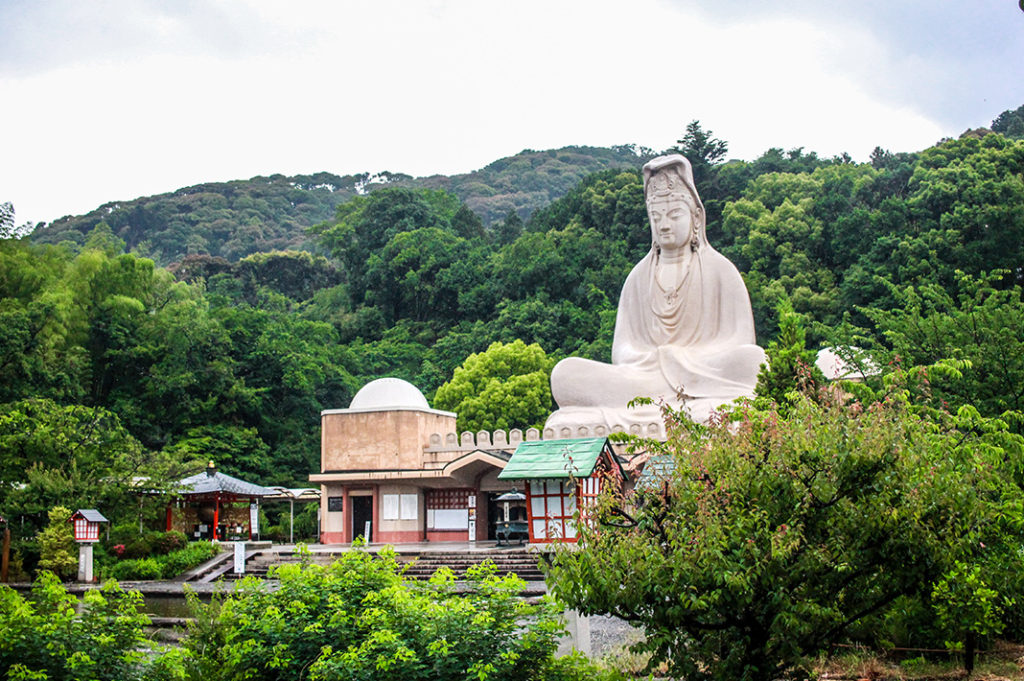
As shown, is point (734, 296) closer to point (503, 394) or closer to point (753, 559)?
point (503, 394)

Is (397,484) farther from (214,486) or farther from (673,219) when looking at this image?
(673,219)

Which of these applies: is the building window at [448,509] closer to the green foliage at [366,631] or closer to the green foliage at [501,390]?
the green foliage at [501,390]

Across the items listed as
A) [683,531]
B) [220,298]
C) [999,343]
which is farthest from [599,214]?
[683,531]

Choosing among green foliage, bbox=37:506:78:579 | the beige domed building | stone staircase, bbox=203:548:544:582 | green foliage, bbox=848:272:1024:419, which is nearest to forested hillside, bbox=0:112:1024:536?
green foliage, bbox=37:506:78:579

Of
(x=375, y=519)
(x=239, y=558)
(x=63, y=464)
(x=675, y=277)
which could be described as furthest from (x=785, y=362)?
(x=63, y=464)

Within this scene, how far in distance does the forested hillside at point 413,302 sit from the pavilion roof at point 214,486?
33.3 inches

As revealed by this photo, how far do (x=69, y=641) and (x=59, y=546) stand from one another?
13.0 metres

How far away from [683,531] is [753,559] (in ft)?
1.46

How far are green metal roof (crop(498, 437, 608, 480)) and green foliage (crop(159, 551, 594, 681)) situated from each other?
340cm

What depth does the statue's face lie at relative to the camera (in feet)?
73.3

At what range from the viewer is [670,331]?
22359mm

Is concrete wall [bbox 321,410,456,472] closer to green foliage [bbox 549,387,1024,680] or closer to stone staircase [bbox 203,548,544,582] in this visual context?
stone staircase [bbox 203,548,544,582]

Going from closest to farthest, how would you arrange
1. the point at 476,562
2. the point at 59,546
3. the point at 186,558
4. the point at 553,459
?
the point at 553,459 → the point at 476,562 → the point at 59,546 → the point at 186,558

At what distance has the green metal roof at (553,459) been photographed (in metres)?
10.9
